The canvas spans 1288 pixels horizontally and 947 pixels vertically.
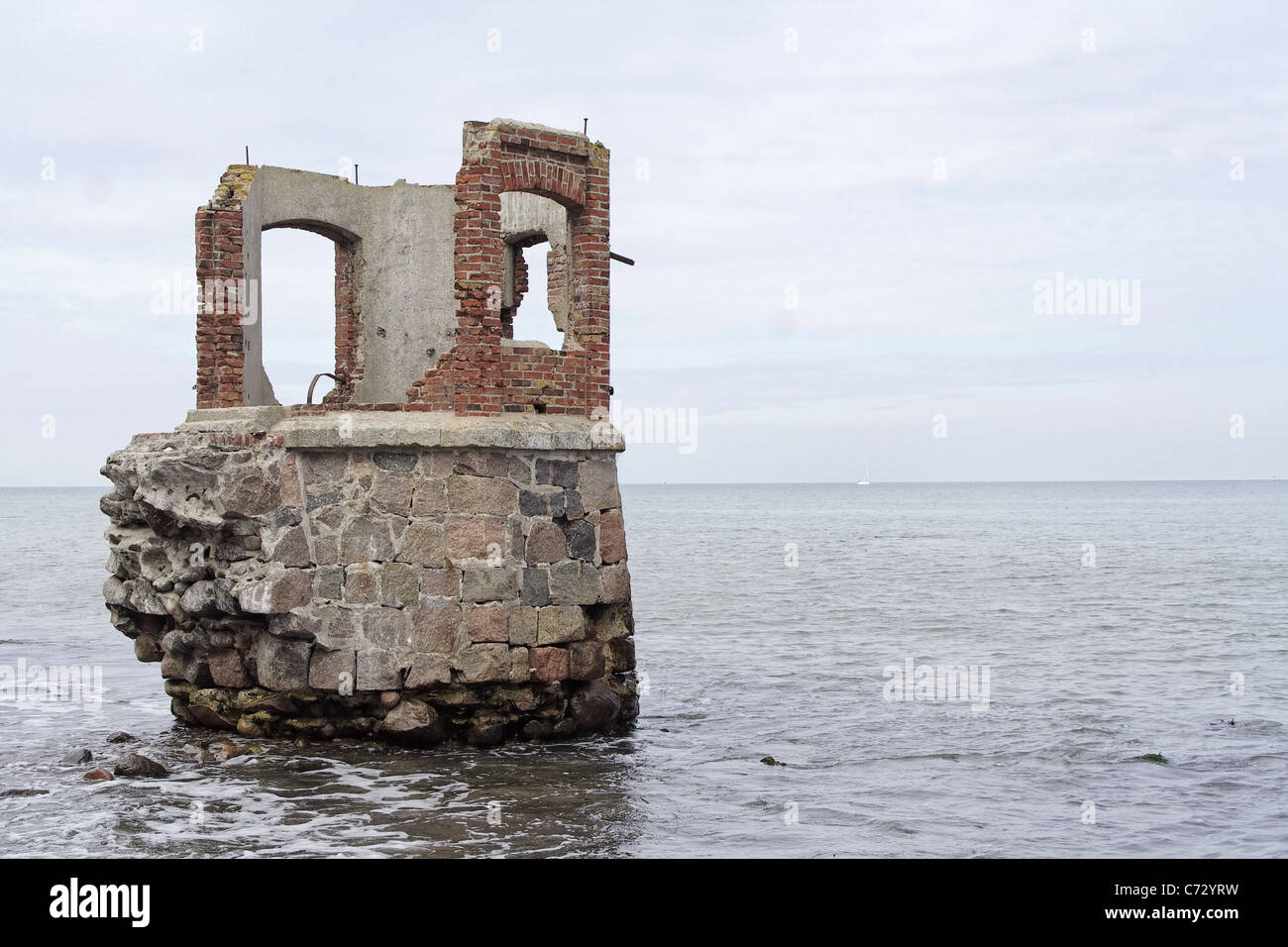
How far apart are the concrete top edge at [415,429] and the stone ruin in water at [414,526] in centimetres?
2

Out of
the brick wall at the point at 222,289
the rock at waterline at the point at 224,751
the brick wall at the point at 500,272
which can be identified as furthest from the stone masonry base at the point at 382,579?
the brick wall at the point at 222,289

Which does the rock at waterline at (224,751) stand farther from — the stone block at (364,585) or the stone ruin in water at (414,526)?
the stone block at (364,585)

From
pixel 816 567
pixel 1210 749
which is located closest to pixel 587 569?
pixel 1210 749

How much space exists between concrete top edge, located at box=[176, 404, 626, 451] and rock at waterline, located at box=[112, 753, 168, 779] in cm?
253

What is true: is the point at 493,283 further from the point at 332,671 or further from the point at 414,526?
the point at 332,671

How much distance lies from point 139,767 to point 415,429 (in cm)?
316

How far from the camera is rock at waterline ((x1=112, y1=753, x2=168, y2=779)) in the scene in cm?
977

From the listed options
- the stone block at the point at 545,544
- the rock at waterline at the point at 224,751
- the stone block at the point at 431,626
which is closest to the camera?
the rock at waterline at the point at 224,751

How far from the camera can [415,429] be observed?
10320 mm

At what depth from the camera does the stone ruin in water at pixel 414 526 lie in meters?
10.3

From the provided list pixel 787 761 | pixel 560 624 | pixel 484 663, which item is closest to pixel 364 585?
pixel 484 663

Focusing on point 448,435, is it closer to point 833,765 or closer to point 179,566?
Answer: point 179,566

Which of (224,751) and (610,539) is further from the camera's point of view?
(610,539)

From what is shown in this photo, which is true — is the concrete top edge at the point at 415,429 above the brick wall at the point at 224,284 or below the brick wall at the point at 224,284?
below
